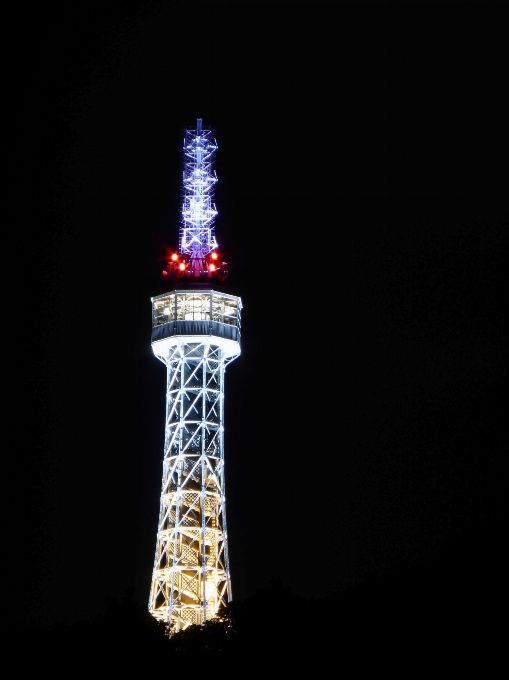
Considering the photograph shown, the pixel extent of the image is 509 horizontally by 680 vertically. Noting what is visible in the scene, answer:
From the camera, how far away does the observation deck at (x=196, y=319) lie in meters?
98.8

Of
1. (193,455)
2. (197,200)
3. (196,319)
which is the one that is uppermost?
(197,200)

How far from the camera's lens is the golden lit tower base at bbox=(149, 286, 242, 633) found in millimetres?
95000

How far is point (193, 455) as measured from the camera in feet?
319

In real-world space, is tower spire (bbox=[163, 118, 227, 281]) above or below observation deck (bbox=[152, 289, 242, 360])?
above

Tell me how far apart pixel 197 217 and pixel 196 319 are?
26.0 ft

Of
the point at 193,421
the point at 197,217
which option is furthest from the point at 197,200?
the point at 193,421

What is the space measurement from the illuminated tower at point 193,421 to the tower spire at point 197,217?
63 mm

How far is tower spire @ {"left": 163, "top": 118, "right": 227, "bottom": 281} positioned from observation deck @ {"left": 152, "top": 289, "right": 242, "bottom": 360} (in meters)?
1.94

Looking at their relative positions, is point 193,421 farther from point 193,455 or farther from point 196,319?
point 196,319

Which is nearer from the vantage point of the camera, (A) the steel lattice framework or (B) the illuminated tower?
(B) the illuminated tower

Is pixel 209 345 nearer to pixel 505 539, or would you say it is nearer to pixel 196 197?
pixel 196 197

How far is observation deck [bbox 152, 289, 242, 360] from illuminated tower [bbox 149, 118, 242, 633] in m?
0.06

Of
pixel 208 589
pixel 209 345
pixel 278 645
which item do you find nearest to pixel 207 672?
pixel 278 645

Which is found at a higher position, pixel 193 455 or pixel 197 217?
pixel 197 217
